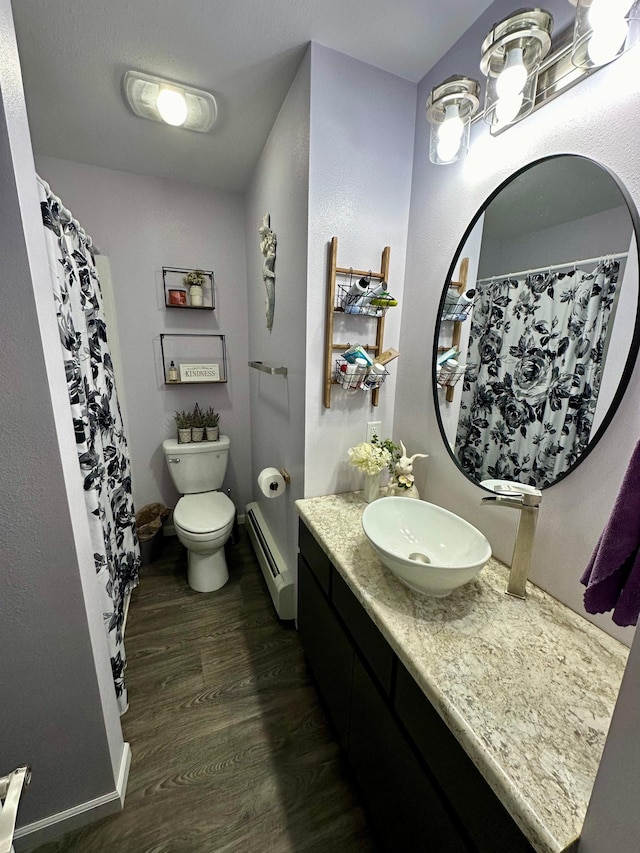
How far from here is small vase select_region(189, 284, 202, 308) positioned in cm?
220

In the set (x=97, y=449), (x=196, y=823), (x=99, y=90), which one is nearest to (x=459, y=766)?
(x=196, y=823)

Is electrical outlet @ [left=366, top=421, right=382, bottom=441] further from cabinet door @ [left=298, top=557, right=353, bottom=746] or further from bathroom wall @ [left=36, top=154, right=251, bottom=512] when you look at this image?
bathroom wall @ [left=36, top=154, right=251, bottom=512]

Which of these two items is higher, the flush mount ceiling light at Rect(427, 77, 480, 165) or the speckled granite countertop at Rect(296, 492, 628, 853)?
the flush mount ceiling light at Rect(427, 77, 480, 165)

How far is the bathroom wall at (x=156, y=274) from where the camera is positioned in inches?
78.3

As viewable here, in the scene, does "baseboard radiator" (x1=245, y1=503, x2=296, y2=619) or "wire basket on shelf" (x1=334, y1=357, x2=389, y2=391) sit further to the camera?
"baseboard radiator" (x1=245, y1=503, x2=296, y2=619)

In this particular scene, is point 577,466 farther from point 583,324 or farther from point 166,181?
point 166,181

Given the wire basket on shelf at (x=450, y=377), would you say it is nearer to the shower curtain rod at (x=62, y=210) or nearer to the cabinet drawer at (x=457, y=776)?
the cabinet drawer at (x=457, y=776)

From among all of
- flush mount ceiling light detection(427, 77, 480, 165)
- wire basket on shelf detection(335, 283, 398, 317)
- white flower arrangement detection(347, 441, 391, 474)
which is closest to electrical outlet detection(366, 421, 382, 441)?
white flower arrangement detection(347, 441, 391, 474)

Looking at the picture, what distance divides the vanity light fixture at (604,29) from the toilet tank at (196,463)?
7.51 feet

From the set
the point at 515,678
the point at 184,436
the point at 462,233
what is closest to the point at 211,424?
the point at 184,436

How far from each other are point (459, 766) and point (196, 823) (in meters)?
A: 1.02

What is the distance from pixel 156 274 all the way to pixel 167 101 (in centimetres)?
99

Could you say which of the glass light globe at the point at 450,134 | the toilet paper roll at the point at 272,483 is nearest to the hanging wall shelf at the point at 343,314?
the glass light globe at the point at 450,134

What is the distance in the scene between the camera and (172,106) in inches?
53.9
